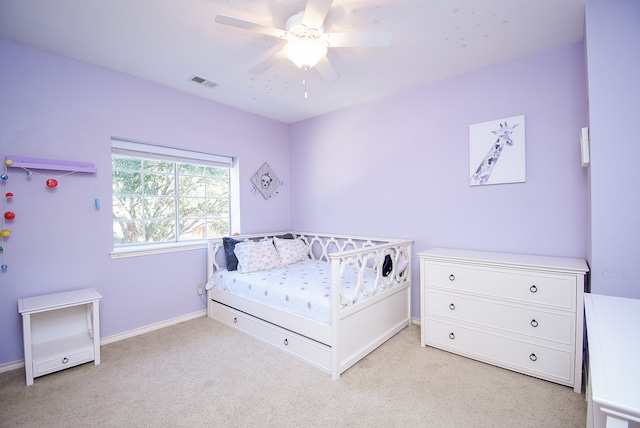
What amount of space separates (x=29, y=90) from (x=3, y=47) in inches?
11.9

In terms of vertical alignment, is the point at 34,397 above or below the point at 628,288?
below

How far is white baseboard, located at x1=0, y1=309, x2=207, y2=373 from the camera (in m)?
2.17

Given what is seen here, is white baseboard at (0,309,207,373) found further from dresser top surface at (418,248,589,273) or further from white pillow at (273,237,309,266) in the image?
dresser top surface at (418,248,589,273)

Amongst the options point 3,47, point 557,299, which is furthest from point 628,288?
point 3,47

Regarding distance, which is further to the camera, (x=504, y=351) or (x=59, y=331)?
(x=59, y=331)

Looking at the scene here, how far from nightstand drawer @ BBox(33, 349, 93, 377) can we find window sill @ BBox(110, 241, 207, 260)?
81cm

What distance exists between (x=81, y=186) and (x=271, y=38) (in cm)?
203

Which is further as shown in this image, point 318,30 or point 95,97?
point 95,97

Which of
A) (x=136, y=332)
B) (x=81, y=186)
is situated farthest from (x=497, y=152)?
(x=136, y=332)

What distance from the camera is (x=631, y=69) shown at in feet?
5.49

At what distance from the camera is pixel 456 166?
2736 millimetres

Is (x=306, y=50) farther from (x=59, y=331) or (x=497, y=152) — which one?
(x=59, y=331)

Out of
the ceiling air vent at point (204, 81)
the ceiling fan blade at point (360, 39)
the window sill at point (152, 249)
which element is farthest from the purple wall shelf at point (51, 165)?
the ceiling fan blade at point (360, 39)

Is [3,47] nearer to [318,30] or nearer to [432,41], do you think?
[318,30]
